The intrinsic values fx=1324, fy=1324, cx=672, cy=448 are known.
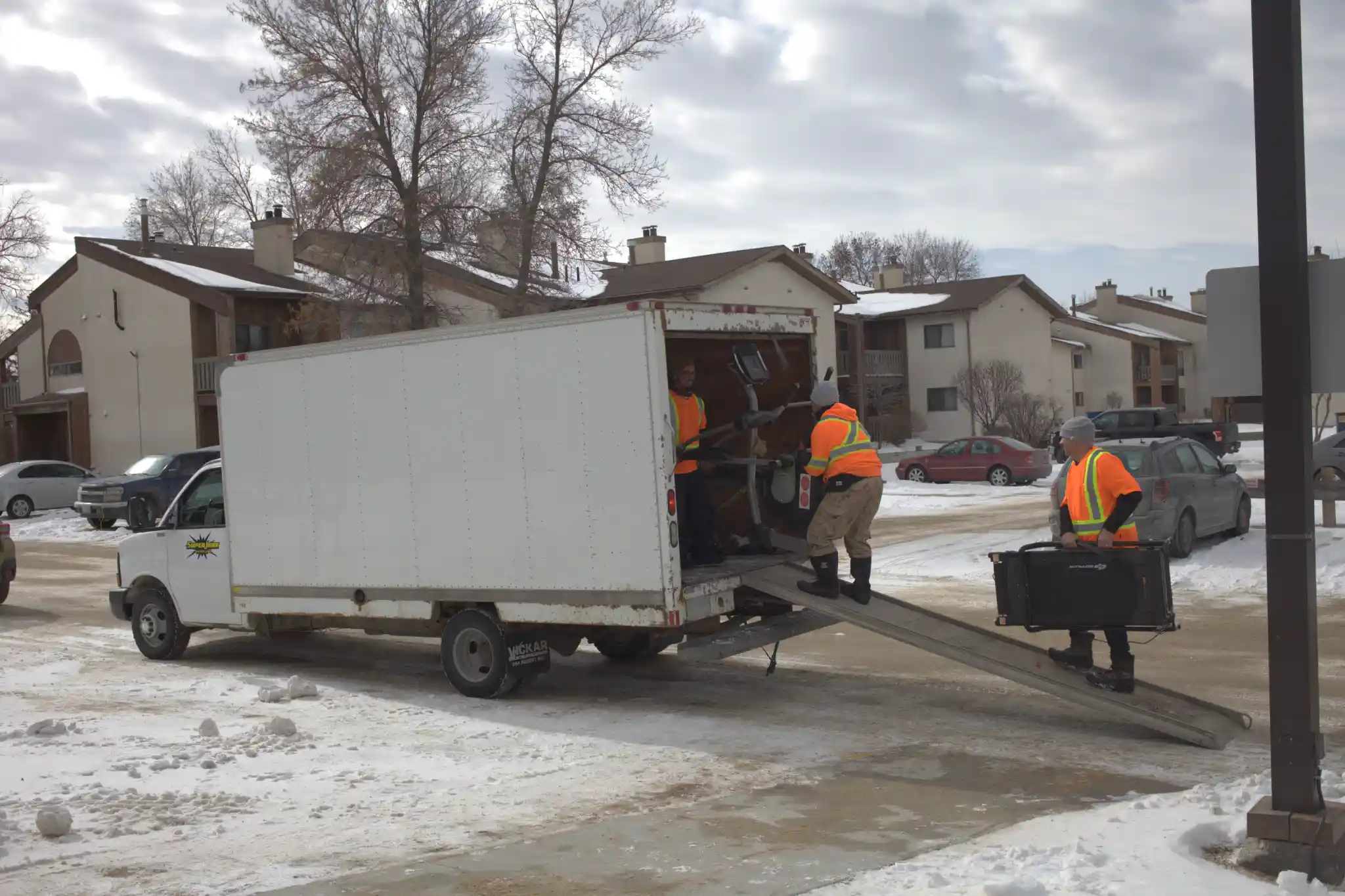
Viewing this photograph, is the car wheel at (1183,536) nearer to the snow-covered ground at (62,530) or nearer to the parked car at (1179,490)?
the parked car at (1179,490)

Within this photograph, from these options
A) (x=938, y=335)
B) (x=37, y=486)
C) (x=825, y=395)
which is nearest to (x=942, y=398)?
(x=938, y=335)

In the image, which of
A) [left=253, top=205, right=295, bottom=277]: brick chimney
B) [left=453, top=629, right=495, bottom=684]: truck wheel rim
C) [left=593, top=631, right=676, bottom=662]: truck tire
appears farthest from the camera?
[left=253, top=205, right=295, bottom=277]: brick chimney

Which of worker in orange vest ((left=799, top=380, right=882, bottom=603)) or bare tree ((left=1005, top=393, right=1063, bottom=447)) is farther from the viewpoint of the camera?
bare tree ((left=1005, top=393, right=1063, bottom=447))

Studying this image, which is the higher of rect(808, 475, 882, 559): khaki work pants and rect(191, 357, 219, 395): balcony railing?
rect(191, 357, 219, 395): balcony railing

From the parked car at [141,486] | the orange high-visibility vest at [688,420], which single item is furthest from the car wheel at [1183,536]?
the parked car at [141,486]

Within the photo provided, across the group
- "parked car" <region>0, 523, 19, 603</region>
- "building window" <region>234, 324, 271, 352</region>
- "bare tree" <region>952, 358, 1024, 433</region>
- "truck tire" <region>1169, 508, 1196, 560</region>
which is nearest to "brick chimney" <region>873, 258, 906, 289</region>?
"bare tree" <region>952, 358, 1024, 433</region>

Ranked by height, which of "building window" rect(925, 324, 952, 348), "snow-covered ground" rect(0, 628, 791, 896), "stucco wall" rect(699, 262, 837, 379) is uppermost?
"stucco wall" rect(699, 262, 837, 379)

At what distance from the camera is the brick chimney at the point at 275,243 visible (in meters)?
43.4

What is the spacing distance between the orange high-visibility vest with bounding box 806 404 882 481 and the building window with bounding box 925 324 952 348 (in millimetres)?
45540

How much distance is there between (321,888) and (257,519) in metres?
5.89

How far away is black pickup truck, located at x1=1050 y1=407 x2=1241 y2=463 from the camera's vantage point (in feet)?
107

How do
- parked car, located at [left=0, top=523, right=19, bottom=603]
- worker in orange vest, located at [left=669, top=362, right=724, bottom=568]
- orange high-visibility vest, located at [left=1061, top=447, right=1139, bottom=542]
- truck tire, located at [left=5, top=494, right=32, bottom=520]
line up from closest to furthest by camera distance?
orange high-visibility vest, located at [left=1061, top=447, right=1139, bottom=542] < worker in orange vest, located at [left=669, top=362, right=724, bottom=568] < parked car, located at [left=0, top=523, right=19, bottom=603] < truck tire, located at [left=5, top=494, right=32, bottom=520]

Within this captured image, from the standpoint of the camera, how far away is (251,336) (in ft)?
134

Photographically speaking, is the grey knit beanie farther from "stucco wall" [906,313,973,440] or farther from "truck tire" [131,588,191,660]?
"stucco wall" [906,313,973,440]
